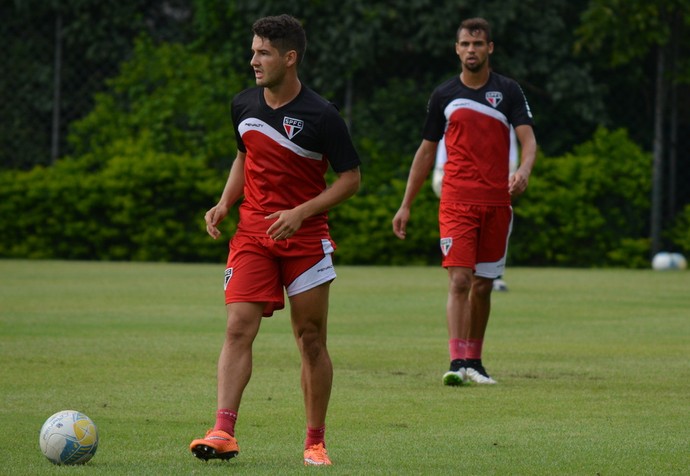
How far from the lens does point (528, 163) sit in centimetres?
964

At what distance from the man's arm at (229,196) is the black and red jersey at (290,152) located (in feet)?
0.45

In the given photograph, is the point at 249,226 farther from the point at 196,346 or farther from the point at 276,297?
the point at 196,346

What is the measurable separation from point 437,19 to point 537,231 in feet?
14.7

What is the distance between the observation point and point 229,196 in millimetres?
6578

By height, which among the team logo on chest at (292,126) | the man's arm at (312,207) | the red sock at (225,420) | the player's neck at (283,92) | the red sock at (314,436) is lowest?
the red sock at (314,436)

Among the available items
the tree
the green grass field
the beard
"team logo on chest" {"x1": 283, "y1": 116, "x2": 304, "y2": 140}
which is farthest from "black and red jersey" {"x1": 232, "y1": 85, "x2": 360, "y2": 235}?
the tree

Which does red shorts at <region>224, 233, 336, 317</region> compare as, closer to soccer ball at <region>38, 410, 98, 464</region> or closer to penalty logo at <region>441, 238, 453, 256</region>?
soccer ball at <region>38, 410, 98, 464</region>

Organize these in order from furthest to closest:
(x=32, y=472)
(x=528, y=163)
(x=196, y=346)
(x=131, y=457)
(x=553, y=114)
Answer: (x=553, y=114), (x=196, y=346), (x=528, y=163), (x=131, y=457), (x=32, y=472)

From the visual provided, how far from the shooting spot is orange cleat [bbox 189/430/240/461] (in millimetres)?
5836

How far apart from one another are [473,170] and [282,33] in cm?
372

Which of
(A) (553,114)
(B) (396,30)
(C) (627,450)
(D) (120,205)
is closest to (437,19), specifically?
(B) (396,30)

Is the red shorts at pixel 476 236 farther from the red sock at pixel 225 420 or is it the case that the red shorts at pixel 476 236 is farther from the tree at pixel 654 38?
the tree at pixel 654 38

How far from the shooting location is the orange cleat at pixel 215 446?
5836mm

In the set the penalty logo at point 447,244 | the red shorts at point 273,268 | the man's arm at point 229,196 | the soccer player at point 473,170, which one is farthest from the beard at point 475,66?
the red shorts at point 273,268
